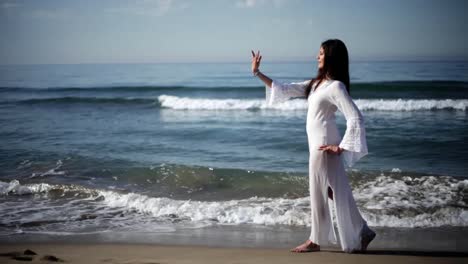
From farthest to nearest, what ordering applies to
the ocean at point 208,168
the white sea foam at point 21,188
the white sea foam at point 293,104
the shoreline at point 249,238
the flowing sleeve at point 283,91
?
the white sea foam at point 293,104 → the white sea foam at point 21,188 → the ocean at point 208,168 → the shoreline at point 249,238 → the flowing sleeve at point 283,91

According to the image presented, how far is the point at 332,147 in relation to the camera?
3.69 metres

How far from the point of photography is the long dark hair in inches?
143

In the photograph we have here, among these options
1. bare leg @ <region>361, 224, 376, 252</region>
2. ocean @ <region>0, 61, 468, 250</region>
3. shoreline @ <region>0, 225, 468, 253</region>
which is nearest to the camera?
bare leg @ <region>361, 224, 376, 252</region>

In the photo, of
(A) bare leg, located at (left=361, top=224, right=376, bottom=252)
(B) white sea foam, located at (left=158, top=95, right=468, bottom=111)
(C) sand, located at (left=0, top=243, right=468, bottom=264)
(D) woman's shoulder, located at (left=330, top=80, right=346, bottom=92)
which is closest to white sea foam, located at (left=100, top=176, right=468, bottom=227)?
(C) sand, located at (left=0, top=243, right=468, bottom=264)

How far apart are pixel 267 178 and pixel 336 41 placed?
379 cm

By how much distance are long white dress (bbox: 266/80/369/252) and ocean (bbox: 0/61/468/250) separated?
101 cm

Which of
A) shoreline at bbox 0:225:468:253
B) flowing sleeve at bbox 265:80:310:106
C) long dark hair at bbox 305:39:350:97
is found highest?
long dark hair at bbox 305:39:350:97

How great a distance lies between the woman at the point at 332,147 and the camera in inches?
142

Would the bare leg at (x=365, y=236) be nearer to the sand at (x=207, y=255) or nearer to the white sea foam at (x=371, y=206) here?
the sand at (x=207, y=255)

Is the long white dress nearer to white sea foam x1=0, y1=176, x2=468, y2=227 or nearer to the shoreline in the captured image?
the shoreline

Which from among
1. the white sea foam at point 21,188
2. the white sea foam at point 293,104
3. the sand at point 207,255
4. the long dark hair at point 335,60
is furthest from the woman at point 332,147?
the white sea foam at point 293,104

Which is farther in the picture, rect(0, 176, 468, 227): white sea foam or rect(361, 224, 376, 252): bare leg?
rect(0, 176, 468, 227): white sea foam

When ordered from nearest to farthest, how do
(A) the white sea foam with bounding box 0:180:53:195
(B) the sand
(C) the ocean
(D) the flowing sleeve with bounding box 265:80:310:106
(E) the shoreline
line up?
(B) the sand → (D) the flowing sleeve with bounding box 265:80:310:106 → (E) the shoreline → (C) the ocean → (A) the white sea foam with bounding box 0:180:53:195

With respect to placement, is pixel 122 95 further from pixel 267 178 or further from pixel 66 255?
pixel 66 255
